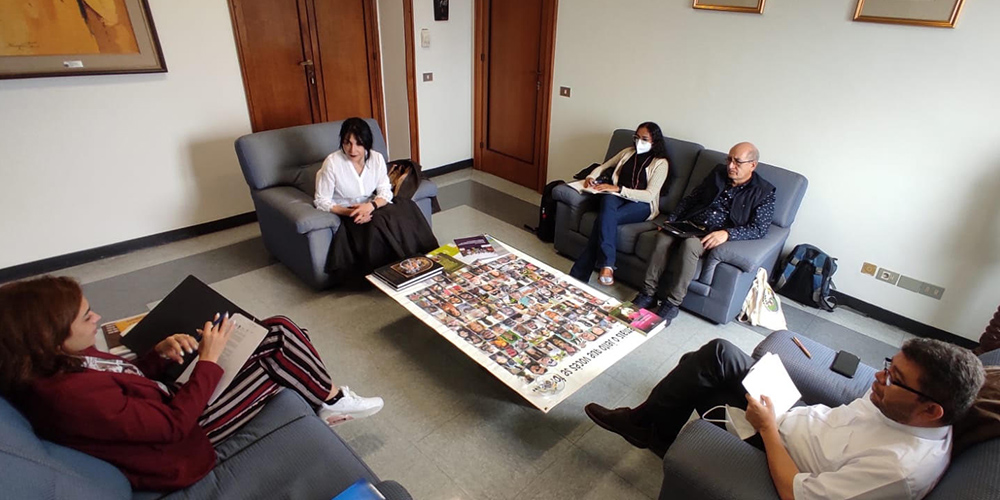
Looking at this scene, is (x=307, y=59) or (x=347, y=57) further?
(x=347, y=57)

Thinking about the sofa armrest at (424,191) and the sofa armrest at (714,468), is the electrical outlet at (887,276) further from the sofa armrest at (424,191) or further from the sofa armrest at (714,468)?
the sofa armrest at (424,191)

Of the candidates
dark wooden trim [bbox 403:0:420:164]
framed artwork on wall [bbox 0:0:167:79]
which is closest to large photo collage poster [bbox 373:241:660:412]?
framed artwork on wall [bbox 0:0:167:79]

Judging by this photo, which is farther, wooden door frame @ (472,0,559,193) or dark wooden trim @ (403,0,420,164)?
dark wooden trim @ (403,0,420,164)

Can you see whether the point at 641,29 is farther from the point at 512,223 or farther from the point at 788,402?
the point at 788,402

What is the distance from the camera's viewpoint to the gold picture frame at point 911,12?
8.21 ft

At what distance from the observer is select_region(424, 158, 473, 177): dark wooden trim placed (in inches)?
208

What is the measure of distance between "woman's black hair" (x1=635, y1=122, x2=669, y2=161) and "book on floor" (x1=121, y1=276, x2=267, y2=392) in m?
2.68

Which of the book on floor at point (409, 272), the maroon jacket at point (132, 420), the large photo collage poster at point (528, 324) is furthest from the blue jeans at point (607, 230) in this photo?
the maroon jacket at point (132, 420)

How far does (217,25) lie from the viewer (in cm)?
355

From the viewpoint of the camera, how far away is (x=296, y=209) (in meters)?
2.99

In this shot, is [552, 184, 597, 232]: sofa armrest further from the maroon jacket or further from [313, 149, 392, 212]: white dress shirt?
the maroon jacket

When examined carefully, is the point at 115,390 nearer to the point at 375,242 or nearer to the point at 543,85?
the point at 375,242

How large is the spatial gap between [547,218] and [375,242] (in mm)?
1383

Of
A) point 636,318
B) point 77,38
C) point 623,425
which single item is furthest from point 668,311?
point 77,38
